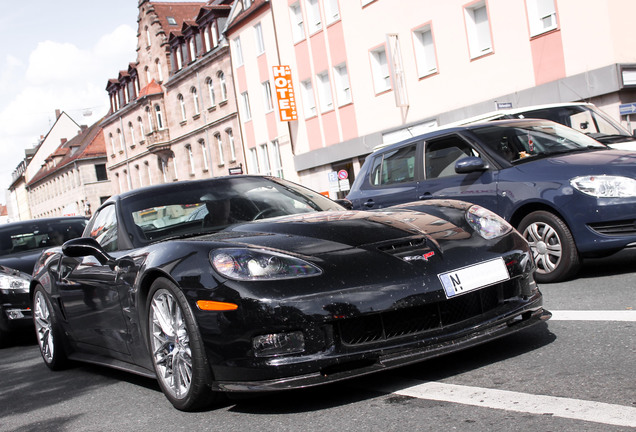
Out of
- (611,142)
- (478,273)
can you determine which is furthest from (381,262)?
(611,142)

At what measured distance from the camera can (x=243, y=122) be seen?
41.8 meters

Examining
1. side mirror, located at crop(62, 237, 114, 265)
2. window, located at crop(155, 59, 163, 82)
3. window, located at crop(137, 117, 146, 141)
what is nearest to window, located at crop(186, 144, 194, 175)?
window, located at crop(155, 59, 163, 82)

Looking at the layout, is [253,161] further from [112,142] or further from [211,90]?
[112,142]

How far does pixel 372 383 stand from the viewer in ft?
14.4

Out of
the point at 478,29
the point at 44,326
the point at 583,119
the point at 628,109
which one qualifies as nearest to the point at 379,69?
the point at 478,29

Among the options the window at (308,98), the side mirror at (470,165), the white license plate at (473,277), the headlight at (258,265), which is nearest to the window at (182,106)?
the window at (308,98)

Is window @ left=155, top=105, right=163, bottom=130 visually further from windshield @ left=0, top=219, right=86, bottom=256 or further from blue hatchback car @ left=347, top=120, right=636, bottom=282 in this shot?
blue hatchback car @ left=347, top=120, right=636, bottom=282

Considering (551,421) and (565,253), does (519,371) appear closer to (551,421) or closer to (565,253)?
(551,421)

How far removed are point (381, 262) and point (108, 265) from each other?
192cm

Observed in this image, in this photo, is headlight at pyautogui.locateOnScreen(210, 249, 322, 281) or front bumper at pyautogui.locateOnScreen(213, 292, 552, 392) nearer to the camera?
front bumper at pyautogui.locateOnScreen(213, 292, 552, 392)

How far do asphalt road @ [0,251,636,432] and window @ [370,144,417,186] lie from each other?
11.0ft

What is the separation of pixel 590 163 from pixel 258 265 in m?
3.89

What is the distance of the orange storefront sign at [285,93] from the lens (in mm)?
34094

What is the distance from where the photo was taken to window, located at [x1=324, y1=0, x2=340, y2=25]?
102 ft
